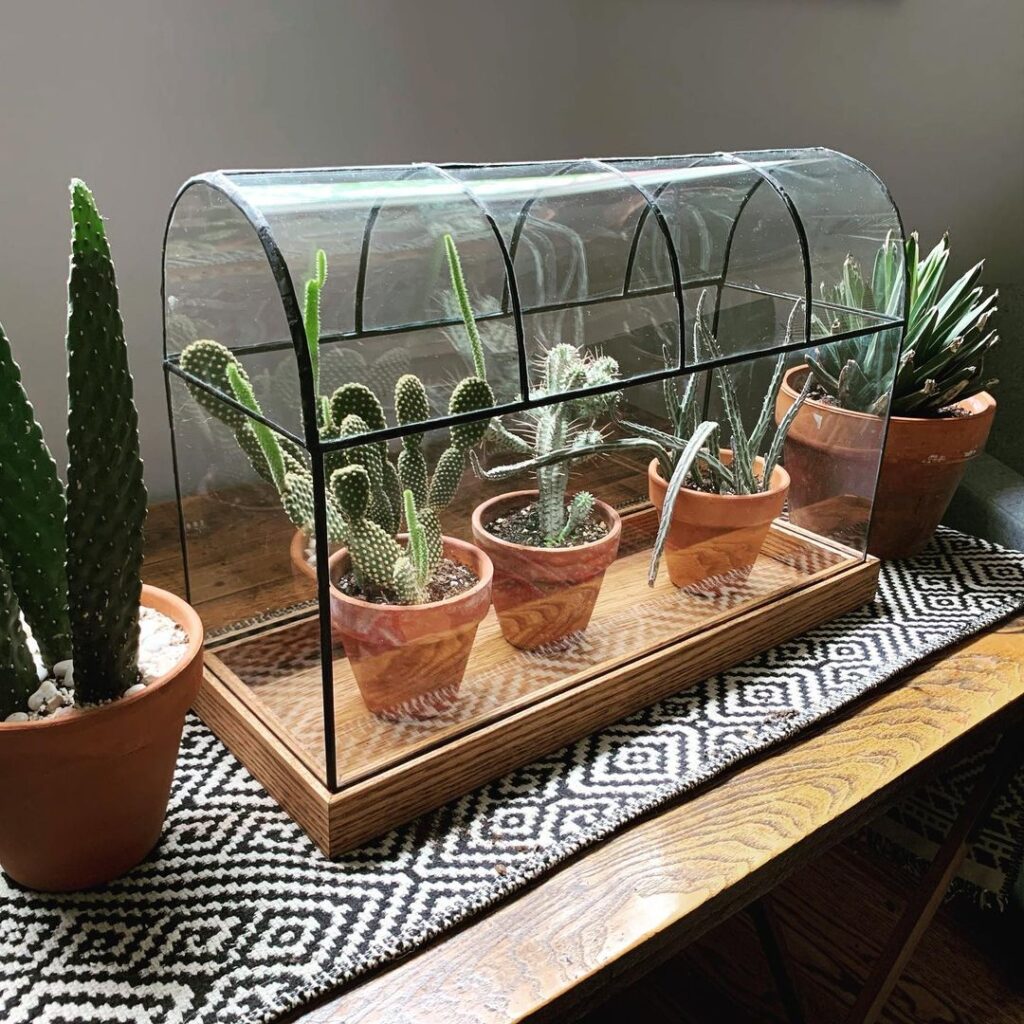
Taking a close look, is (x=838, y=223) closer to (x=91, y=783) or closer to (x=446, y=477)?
(x=446, y=477)

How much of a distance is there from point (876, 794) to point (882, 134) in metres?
1.44

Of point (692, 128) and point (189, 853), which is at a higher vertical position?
point (692, 128)

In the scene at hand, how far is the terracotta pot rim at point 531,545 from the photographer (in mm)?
870

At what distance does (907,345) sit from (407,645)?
0.75 metres

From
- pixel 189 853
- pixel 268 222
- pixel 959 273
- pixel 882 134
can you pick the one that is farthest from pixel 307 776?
pixel 959 273

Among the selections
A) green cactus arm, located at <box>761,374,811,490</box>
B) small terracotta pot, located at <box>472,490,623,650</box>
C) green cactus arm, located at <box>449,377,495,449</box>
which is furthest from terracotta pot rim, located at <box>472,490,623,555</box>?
green cactus arm, located at <box>761,374,811,490</box>

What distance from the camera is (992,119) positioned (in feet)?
6.64

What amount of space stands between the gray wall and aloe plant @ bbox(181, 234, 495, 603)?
0.39 meters

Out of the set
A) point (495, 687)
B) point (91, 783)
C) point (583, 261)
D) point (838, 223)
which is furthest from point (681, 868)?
point (838, 223)

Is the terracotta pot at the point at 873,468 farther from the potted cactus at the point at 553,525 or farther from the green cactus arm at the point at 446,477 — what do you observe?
the green cactus arm at the point at 446,477

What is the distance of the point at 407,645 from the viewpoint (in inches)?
30.4

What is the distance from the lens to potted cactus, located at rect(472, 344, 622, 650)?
0.84m

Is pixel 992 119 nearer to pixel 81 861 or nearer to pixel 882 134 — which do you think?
pixel 882 134

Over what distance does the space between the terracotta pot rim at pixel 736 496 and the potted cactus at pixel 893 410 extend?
27 mm
